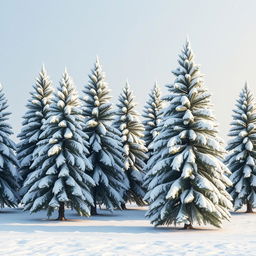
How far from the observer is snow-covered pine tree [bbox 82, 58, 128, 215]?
35156 millimetres

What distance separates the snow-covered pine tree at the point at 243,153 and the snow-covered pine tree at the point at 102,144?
1062 centimetres

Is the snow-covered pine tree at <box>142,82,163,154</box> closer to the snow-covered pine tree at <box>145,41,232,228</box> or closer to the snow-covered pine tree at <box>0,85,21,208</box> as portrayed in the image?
Result: the snow-covered pine tree at <box>0,85,21,208</box>

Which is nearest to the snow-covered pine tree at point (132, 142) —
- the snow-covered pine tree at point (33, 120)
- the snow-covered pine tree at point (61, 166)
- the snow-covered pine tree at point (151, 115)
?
the snow-covered pine tree at point (151, 115)

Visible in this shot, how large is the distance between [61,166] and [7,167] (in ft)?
31.2

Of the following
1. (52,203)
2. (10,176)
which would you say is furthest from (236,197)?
(10,176)

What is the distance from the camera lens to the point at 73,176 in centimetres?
3059

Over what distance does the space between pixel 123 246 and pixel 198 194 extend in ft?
33.5

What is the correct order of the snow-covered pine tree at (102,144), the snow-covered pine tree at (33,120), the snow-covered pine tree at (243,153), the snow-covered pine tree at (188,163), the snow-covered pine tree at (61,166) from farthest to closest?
the snow-covered pine tree at (33,120) < the snow-covered pine tree at (243,153) < the snow-covered pine tree at (102,144) < the snow-covered pine tree at (61,166) < the snow-covered pine tree at (188,163)

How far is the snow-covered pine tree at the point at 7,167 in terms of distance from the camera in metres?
36.6

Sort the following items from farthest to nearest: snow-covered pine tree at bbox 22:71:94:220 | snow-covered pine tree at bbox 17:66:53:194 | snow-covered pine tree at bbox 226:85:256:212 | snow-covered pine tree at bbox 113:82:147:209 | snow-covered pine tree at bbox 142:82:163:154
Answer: snow-covered pine tree at bbox 142:82:163:154 < snow-covered pine tree at bbox 113:82:147:209 < snow-covered pine tree at bbox 17:66:53:194 < snow-covered pine tree at bbox 226:85:256:212 < snow-covered pine tree at bbox 22:71:94:220

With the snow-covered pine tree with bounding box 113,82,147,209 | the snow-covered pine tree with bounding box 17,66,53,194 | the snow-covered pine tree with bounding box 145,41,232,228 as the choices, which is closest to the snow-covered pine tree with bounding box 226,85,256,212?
the snow-covered pine tree with bounding box 113,82,147,209

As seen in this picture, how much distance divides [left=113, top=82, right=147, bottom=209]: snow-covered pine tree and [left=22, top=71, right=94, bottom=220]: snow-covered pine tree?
399 inches

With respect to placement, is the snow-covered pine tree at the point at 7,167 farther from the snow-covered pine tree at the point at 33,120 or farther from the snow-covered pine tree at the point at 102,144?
the snow-covered pine tree at the point at 102,144

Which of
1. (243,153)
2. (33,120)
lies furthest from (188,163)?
(33,120)
